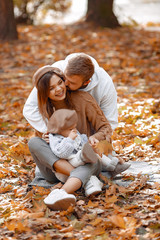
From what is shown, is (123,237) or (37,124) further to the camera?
(37,124)

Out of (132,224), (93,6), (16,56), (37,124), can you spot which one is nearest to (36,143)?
(37,124)

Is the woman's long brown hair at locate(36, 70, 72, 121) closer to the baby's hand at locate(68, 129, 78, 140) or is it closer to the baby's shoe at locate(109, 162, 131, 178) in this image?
the baby's hand at locate(68, 129, 78, 140)

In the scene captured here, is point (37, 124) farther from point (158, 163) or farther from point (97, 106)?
point (158, 163)

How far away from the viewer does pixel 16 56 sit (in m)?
8.05

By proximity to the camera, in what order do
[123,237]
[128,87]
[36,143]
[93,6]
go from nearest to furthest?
[123,237]
[36,143]
[128,87]
[93,6]

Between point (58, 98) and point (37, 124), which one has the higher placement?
point (58, 98)

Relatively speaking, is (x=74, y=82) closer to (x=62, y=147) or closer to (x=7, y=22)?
(x=62, y=147)

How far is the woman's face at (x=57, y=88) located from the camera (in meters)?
3.02

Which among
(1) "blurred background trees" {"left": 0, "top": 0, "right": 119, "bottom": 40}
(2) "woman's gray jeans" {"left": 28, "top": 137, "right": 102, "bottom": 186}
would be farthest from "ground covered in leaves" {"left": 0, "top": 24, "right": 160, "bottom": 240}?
(1) "blurred background trees" {"left": 0, "top": 0, "right": 119, "bottom": 40}

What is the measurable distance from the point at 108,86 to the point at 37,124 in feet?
2.48

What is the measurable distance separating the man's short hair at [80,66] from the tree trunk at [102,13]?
6288 mm

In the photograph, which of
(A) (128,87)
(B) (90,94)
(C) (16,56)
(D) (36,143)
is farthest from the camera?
(C) (16,56)

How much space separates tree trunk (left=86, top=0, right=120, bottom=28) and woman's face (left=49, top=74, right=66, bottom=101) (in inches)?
250

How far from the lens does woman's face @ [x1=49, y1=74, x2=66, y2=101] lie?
3023 millimetres
